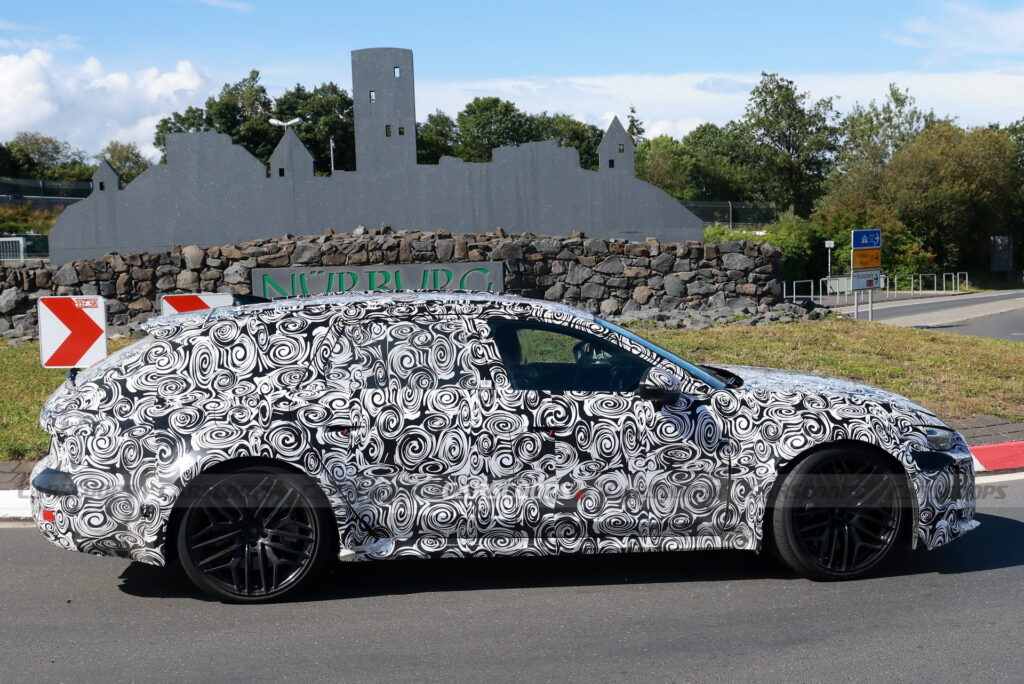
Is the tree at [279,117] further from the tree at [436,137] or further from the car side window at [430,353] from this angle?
the car side window at [430,353]

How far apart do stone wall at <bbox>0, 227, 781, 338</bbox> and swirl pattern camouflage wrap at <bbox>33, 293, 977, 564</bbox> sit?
12.1 metres

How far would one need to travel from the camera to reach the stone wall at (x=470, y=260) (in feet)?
59.2

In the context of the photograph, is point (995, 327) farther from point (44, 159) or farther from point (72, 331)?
point (44, 159)

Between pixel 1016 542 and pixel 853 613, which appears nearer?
pixel 853 613

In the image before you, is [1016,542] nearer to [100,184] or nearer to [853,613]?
[853,613]

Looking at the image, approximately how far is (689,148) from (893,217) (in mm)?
36931

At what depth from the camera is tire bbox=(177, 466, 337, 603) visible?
501 centimetres

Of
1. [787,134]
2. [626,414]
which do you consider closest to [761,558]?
[626,414]

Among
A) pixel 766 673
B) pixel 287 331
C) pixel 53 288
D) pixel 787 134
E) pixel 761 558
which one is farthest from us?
pixel 787 134

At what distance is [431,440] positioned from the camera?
16.8 ft

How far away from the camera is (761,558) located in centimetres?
586

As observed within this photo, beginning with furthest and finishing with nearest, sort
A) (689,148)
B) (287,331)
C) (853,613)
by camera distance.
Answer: (689,148) → (287,331) → (853,613)

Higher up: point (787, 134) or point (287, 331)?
point (787, 134)

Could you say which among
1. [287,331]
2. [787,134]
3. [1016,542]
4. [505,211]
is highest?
[787,134]
